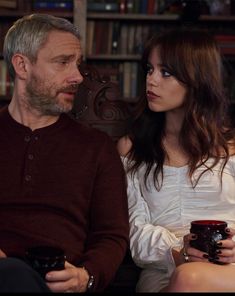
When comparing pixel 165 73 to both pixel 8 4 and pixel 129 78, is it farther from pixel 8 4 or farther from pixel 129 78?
pixel 8 4

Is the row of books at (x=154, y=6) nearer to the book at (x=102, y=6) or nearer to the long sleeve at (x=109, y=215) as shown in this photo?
the book at (x=102, y=6)

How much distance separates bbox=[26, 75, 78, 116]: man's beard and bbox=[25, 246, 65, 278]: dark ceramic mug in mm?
617

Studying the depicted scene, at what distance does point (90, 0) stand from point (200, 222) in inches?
101

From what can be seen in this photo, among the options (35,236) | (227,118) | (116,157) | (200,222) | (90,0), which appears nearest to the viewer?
(200,222)

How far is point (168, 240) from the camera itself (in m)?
1.84

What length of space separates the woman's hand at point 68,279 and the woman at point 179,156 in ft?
0.96

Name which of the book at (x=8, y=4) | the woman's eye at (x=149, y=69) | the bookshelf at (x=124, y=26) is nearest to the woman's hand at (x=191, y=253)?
the woman's eye at (x=149, y=69)

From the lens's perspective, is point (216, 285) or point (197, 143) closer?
point (216, 285)

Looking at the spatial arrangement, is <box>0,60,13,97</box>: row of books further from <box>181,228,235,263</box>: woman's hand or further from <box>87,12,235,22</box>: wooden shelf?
<box>181,228,235,263</box>: woman's hand

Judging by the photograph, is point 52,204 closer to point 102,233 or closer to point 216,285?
point 102,233

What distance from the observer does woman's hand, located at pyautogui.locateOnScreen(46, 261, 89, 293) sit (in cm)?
144

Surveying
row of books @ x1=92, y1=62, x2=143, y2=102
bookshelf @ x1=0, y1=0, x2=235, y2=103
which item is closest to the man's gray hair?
bookshelf @ x1=0, y1=0, x2=235, y2=103

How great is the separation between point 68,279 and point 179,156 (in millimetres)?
660

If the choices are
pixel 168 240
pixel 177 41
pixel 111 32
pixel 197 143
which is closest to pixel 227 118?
pixel 197 143
